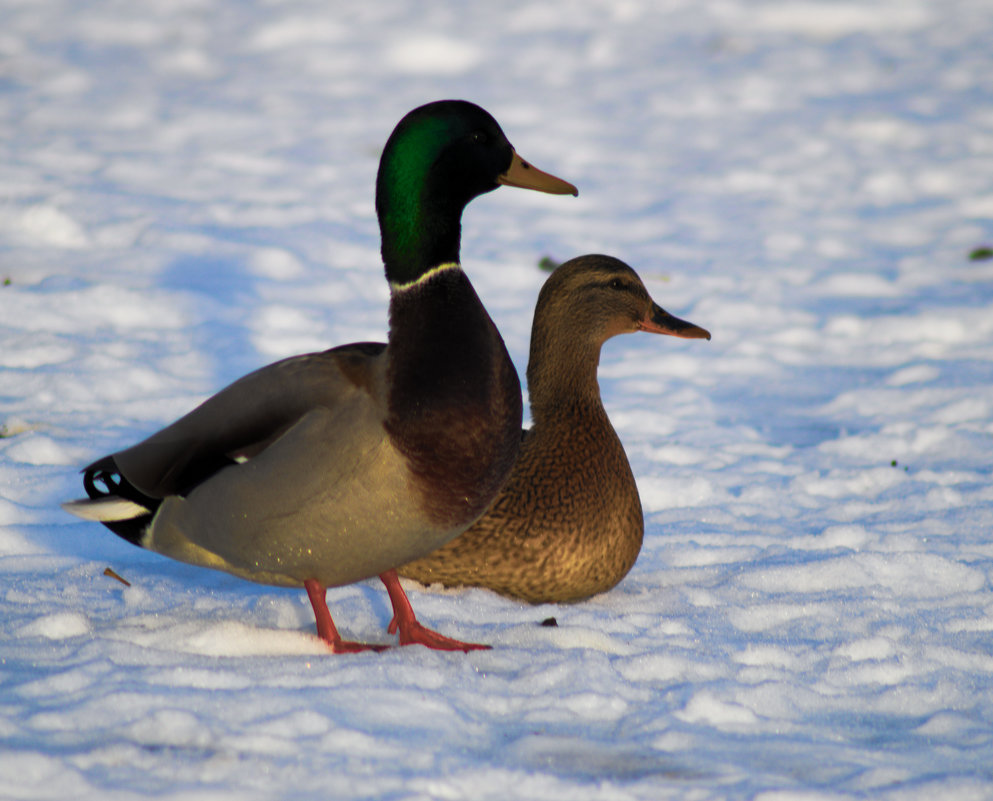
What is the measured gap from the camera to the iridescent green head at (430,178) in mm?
2660

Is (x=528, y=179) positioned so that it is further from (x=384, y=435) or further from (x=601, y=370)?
(x=601, y=370)

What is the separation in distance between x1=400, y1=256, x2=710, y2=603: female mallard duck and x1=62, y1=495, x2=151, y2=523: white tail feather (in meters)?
0.76

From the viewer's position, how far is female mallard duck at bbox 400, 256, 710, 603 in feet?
10.3

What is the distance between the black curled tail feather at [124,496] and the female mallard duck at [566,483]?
2.41ft

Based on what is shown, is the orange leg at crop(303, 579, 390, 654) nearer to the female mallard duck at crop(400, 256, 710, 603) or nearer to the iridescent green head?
the female mallard duck at crop(400, 256, 710, 603)

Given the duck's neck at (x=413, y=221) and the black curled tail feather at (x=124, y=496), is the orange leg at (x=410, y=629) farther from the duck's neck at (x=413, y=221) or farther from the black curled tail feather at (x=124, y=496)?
the duck's neck at (x=413, y=221)

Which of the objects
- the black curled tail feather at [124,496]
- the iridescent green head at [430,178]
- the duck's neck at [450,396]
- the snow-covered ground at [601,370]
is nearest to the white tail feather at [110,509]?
the black curled tail feather at [124,496]

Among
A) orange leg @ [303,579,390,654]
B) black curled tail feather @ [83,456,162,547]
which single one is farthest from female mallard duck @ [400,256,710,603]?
black curled tail feather @ [83,456,162,547]

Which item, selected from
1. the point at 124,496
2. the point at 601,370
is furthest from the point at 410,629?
the point at 601,370

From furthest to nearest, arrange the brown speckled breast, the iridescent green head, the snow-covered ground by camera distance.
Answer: the brown speckled breast → the iridescent green head → the snow-covered ground

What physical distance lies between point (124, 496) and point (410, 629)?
79cm

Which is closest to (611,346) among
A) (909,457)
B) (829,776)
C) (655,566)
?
(909,457)

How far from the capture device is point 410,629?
2.81 m

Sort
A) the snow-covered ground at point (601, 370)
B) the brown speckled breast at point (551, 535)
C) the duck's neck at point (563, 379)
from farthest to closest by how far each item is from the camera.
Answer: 1. the duck's neck at point (563, 379)
2. the brown speckled breast at point (551, 535)
3. the snow-covered ground at point (601, 370)
